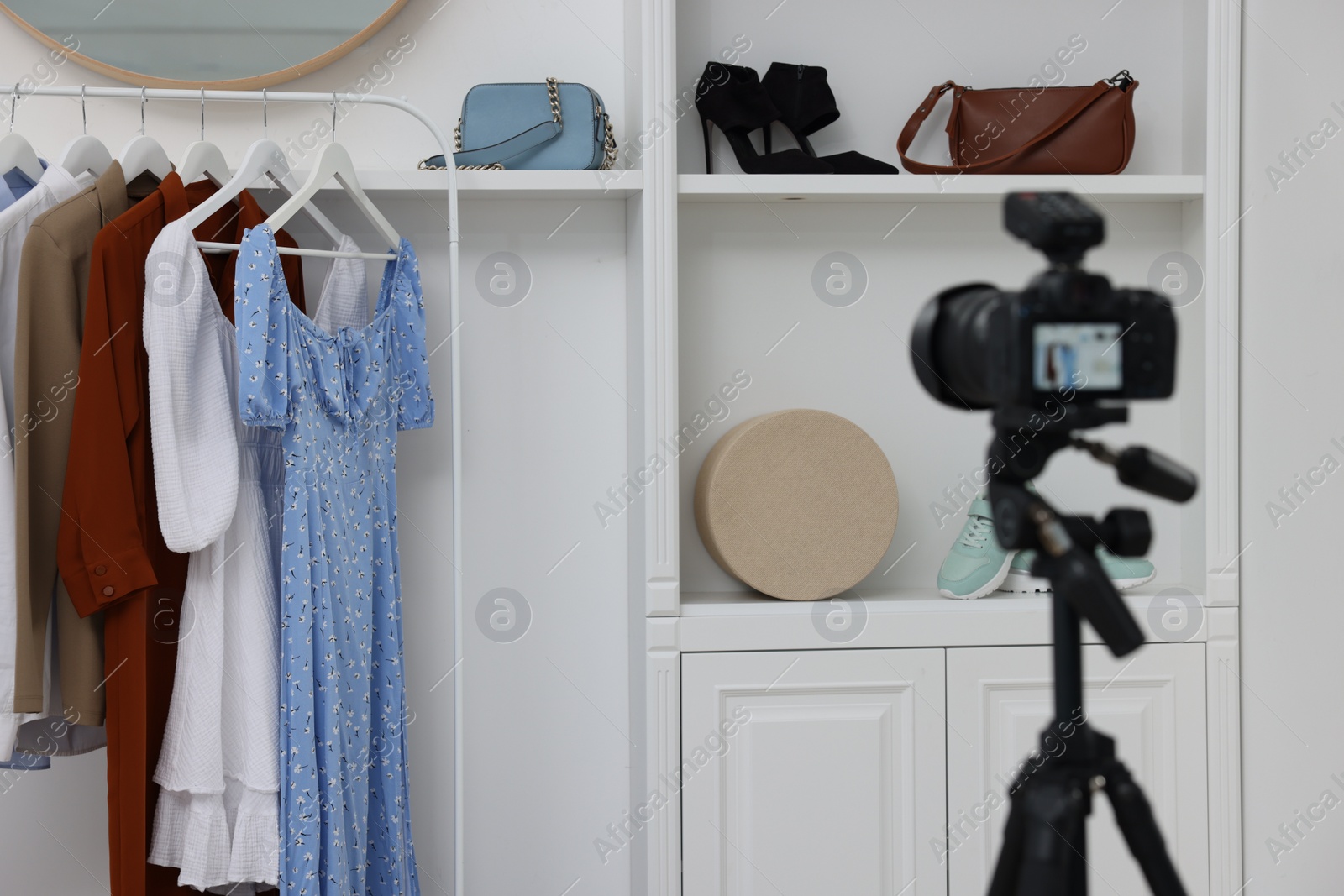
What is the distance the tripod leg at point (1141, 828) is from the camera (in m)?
0.61

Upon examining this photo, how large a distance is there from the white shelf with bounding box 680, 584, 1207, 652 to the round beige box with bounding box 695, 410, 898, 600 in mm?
53

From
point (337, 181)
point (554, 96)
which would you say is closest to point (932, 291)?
point (554, 96)

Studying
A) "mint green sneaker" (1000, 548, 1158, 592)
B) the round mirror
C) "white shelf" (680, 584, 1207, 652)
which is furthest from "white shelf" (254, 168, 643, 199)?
"mint green sneaker" (1000, 548, 1158, 592)

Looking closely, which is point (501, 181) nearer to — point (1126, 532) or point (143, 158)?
point (143, 158)

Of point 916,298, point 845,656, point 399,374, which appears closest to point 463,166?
A: point 399,374

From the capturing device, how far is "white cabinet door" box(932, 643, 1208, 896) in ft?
4.96

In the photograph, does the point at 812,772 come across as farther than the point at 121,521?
Yes

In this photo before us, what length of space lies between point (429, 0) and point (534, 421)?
2.55ft

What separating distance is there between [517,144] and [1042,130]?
88 centimetres

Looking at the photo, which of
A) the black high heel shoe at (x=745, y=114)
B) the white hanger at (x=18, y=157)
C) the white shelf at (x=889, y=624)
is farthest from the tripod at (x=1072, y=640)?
the white hanger at (x=18, y=157)

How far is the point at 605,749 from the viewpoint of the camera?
5.71 feet

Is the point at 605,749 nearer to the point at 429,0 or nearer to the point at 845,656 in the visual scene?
the point at 845,656

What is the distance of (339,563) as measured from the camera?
1316mm

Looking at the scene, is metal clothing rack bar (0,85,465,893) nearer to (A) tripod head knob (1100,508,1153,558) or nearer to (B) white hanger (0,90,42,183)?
(B) white hanger (0,90,42,183)
